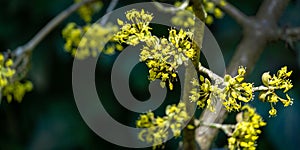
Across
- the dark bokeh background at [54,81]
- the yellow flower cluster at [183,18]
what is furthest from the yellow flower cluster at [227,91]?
the dark bokeh background at [54,81]

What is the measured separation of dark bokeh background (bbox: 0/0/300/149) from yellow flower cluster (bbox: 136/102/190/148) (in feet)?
1.94

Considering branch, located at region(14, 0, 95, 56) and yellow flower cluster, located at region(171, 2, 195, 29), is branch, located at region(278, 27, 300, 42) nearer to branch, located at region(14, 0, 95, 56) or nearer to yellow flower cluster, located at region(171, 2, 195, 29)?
yellow flower cluster, located at region(171, 2, 195, 29)

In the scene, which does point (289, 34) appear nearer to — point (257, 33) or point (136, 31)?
point (257, 33)

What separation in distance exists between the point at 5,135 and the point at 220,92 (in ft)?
3.62

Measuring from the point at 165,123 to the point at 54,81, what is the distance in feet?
2.83

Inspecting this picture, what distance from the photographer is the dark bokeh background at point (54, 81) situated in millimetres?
1300

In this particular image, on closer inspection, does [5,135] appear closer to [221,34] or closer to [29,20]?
[29,20]

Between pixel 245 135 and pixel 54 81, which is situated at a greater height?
pixel 54 81

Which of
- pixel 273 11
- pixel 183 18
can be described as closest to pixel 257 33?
pixel 273 11

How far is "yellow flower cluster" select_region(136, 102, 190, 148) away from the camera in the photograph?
619 mm

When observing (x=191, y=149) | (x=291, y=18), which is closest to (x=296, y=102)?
(x=291, y=18)

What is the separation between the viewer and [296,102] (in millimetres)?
1182

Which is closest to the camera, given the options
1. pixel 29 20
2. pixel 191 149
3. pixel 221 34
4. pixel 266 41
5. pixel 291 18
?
pixel 191 149

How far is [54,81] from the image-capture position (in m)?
1.46
